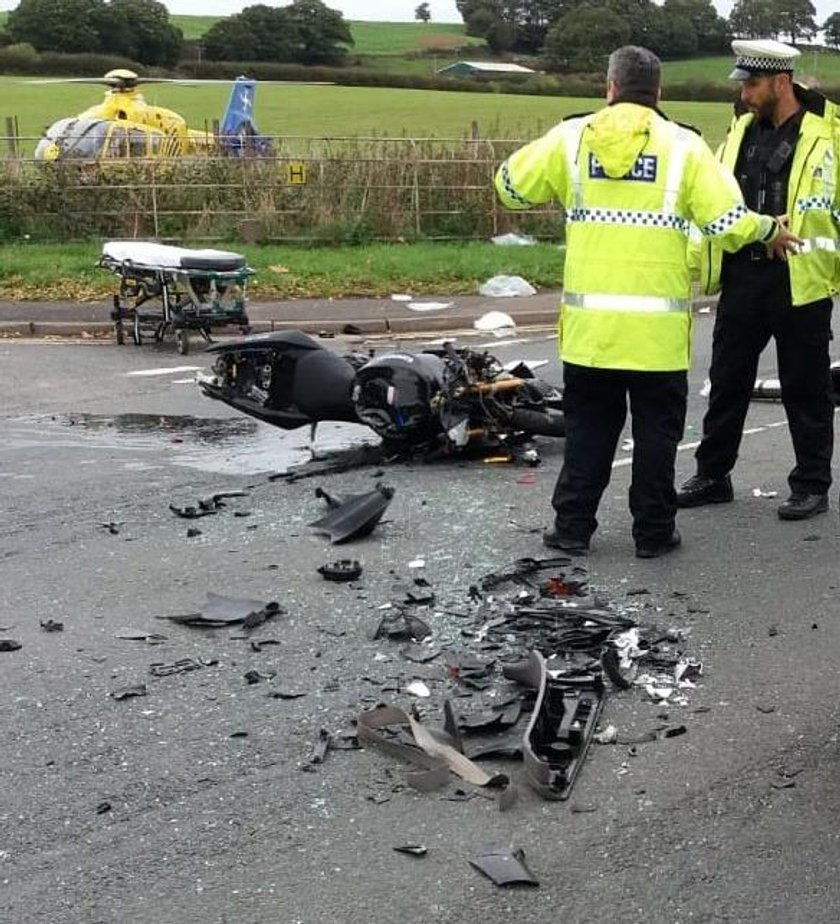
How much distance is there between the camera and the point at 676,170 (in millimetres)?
→ 5617

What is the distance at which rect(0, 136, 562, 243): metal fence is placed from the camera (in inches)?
825

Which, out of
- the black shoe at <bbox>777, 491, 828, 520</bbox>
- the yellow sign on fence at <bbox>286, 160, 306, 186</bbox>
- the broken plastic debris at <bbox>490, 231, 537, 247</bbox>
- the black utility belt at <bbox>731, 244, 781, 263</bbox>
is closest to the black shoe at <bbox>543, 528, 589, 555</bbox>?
the black shoe at <bbox>777, 491, 828, 520</bbox>

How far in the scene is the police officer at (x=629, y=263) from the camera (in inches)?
221

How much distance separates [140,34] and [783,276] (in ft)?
287

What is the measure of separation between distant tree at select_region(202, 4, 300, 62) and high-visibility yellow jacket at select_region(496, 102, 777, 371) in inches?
3435

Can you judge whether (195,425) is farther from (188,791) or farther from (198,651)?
(188,791)

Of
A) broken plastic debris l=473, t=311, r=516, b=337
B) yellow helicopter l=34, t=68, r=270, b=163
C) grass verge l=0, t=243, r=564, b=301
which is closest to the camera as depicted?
broken plastic debris l=473, t=311, r=516, b=337

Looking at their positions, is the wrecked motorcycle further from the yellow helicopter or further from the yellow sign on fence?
the yellow helicopter

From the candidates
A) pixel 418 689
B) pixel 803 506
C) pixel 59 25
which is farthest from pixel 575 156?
pixel 59 25

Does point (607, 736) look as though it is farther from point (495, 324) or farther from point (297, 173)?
point (297, 173)

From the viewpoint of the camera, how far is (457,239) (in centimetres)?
2169

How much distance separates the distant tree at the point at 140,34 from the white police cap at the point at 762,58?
8554cm

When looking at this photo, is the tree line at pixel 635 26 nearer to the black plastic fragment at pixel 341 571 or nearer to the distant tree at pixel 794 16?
the distant tree at pixel 794 16

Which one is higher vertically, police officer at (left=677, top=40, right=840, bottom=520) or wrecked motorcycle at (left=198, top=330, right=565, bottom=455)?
police officer at (left=677, top=40, right=840, bottom=520)
